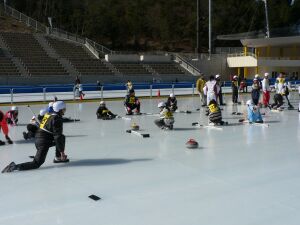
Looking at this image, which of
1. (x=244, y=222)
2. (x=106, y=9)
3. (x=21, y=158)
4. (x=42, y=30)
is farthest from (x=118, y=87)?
(x=106, y=9)

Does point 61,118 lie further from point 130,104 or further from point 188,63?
point 188,63

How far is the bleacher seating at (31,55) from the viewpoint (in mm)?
36781

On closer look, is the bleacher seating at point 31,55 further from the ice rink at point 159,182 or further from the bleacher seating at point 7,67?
the ice rink at point 159,182

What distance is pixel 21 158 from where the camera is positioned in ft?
25.5

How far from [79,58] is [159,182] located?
36.9m

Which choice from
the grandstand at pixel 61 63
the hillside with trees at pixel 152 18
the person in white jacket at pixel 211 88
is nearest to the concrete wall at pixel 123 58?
the grandstand at pixel 61 63

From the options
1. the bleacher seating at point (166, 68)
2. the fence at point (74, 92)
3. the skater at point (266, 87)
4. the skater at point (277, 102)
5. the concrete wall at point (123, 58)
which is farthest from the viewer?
the concrete wall at point (123, 58)

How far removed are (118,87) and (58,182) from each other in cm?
1816

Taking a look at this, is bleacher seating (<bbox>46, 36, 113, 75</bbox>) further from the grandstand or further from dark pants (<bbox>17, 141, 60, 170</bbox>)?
dark pants (<bbox>17, 141, 60, 170</bbox>)

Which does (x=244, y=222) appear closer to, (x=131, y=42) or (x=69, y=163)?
(x=69, y=163)

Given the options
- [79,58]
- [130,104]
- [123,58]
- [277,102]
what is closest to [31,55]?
[79,58]

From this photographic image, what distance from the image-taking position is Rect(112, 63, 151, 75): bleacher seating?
133 feet

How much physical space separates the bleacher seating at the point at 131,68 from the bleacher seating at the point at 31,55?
561 cm

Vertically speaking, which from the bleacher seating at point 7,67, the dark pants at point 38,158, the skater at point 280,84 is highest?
the bleacher seating at point 7,67
